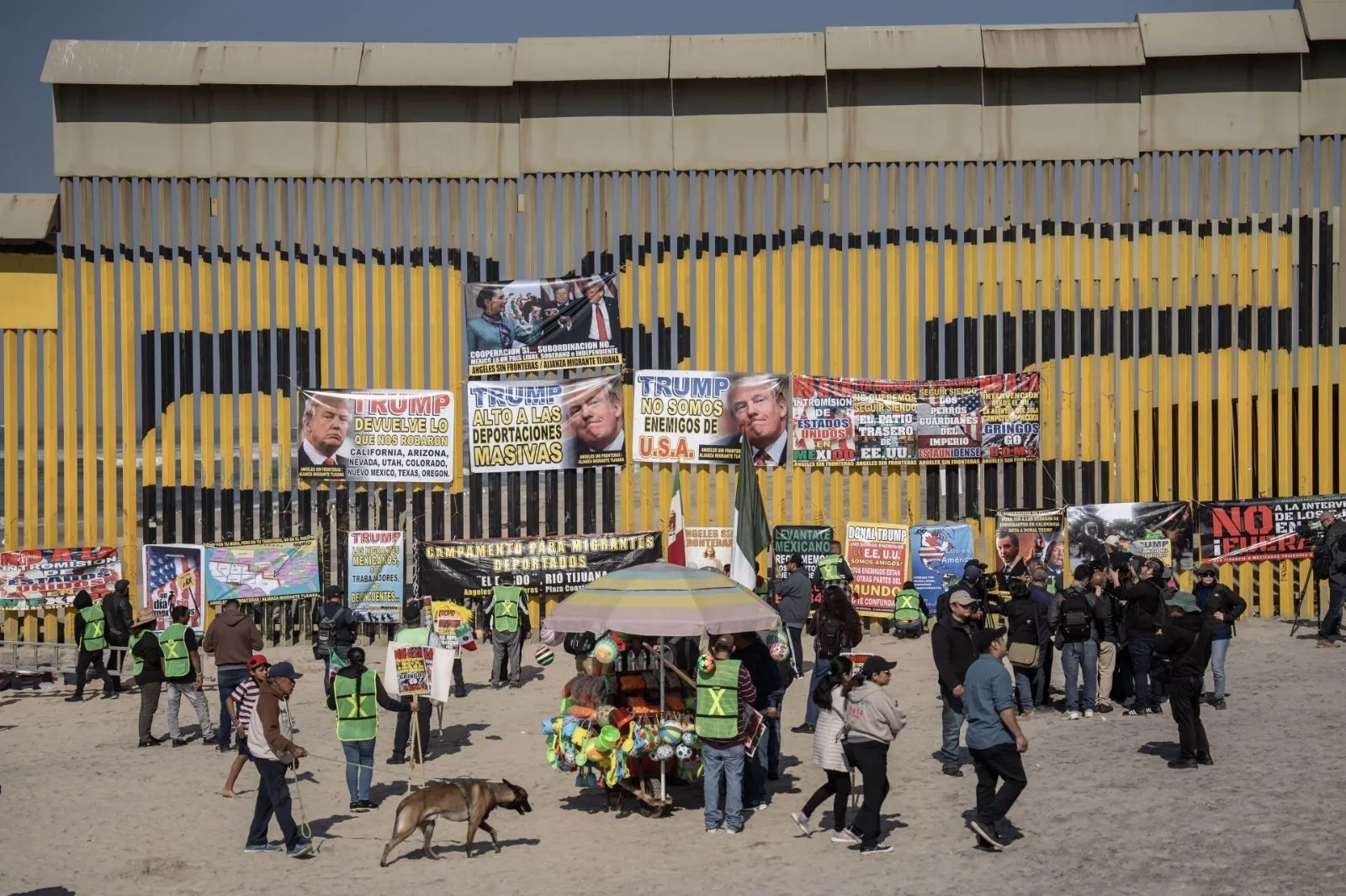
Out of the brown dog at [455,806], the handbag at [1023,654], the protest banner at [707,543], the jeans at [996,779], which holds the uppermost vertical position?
the protest banner at [707,543]

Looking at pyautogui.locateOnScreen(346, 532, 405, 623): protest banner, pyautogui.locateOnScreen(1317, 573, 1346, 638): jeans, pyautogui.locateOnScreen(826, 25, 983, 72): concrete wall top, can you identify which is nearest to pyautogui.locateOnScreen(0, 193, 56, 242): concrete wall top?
pyautogui.locateOnScreen(346, 532, 405, 623): protest banner

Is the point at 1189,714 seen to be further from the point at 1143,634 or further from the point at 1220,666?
the point at 1220,666

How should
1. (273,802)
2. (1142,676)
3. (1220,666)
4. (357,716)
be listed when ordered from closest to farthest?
(273,802) < (357,716) < (1142,676) < (1220,666)

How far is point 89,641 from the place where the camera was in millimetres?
20875

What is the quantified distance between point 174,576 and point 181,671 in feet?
26.6

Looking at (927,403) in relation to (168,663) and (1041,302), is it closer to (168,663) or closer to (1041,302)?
(1041,302)

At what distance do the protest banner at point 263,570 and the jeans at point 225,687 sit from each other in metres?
7.96

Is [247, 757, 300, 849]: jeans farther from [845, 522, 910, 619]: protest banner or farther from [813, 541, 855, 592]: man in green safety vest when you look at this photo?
[845, 522, 910, 619]: protest banner

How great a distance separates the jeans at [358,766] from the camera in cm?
1387

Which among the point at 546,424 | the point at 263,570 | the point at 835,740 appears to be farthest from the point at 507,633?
the point at 835,740

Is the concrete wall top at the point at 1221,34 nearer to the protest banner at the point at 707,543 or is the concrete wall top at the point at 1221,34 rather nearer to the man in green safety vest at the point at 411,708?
the protest banner at the point at 707,543

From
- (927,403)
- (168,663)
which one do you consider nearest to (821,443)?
(927,403)

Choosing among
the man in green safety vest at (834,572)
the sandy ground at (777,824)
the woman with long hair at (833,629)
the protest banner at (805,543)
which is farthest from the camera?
Answer: the protest banner at (805,543)

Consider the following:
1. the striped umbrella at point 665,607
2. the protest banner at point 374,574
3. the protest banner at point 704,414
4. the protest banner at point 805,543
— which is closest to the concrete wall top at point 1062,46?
the protest banner at point 704,414
